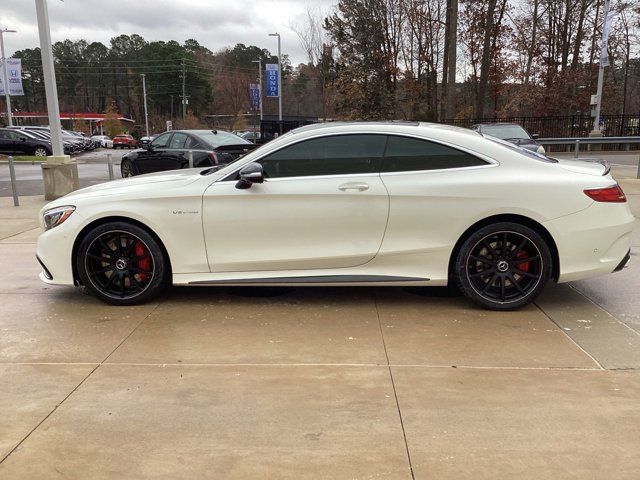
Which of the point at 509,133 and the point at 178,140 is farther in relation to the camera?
the point at 509,133

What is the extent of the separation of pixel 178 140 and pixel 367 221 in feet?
29.3

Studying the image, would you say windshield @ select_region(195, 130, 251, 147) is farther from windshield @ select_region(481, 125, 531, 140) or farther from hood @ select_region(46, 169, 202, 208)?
hood @ select_region(46, 169, 202, 208)

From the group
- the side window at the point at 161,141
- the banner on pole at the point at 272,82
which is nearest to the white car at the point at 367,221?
the side window at the point at 161,141

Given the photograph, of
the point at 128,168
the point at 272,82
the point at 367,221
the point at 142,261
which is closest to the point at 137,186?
the point at 142,261

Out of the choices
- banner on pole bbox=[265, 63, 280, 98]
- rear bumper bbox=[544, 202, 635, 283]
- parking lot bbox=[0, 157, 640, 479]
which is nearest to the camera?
Result: parking lot bbox=[0, 157, 640, 479]

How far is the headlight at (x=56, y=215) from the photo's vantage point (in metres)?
4.73

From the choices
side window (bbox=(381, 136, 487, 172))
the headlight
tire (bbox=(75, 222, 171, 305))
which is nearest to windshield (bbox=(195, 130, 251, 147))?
the headlight

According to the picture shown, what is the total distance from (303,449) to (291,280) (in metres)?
2.06

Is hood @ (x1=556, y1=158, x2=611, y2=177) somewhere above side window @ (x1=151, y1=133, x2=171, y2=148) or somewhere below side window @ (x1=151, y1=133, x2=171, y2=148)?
below

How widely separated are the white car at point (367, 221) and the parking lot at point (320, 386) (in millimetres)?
362

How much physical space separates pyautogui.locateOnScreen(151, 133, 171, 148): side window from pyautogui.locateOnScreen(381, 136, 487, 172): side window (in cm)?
919

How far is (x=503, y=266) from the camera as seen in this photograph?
457 centimetres

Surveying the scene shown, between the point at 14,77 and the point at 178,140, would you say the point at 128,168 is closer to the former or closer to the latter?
the point at 178,140

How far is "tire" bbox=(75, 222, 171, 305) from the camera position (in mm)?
4703
